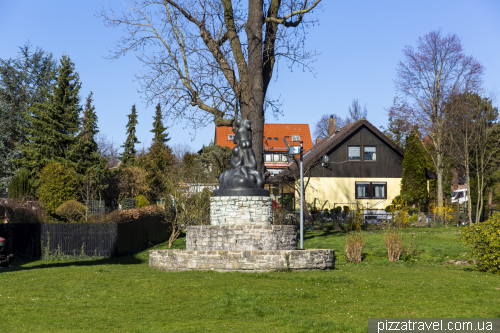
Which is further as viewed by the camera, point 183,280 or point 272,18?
point 272,18

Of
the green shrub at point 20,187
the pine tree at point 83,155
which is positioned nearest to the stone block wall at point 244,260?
the green shrub at point 20,187

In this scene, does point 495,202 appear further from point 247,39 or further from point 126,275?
point 126,275

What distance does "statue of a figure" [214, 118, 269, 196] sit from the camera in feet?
50.0

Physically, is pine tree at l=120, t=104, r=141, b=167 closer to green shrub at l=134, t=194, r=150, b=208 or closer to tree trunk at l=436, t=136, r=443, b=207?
green shrub at l=134, t=194, r=150, b=208

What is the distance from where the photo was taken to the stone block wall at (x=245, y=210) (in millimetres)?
15070

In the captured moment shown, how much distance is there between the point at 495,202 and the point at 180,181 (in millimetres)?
39408

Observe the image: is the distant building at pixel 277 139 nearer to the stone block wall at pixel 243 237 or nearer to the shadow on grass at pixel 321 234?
the shadow on grass at pixel 321 234

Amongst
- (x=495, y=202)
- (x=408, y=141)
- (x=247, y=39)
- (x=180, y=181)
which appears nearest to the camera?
(x=247, y=39)

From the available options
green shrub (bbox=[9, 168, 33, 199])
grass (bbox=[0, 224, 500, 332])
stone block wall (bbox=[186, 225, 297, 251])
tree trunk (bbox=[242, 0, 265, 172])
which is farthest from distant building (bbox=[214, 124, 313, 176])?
grass (bbox=[0, 224, 500, 332])

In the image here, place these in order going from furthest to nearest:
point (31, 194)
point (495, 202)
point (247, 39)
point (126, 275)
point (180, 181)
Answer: point (495, 202)
point (31, 194)
point (180, 181)
point (247, 39)
point (126, 275)

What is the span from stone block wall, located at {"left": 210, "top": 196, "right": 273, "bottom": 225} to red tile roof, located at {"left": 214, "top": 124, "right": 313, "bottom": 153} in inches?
1959

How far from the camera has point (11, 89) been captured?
3728cm

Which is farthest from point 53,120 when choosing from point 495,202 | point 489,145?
point 495,202

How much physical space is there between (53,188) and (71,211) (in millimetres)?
2630
